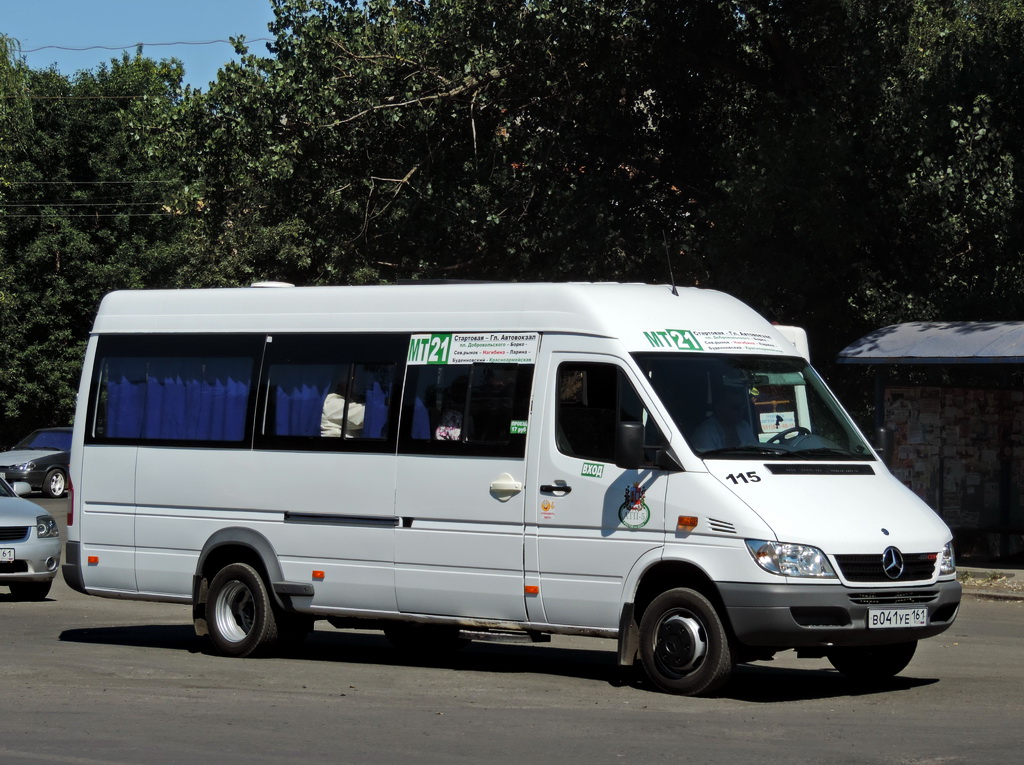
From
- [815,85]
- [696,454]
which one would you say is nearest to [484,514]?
[696,454]

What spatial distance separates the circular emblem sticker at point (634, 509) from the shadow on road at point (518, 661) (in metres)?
1.03

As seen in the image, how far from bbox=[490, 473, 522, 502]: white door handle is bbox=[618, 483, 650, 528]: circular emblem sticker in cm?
79

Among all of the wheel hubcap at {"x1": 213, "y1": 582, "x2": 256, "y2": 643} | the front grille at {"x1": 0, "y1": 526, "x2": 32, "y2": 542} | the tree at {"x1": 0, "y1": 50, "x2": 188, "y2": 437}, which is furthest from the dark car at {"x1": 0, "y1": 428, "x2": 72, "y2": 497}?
the wheel hubcap at {"x1": 213, "y1": 582, "x2": 256, "y2": 643}

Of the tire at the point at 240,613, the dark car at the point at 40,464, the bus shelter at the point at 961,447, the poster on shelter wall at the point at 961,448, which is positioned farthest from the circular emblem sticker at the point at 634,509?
the dark car at the point at 40,464

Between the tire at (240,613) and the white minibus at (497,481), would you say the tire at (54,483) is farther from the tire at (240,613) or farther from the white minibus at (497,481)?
the tire at (240,613)

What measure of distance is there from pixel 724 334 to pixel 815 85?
16.8 metres

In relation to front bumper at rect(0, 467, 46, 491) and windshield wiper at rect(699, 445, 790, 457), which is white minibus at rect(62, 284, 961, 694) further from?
front bumper at rect(0, 467, 46, 491)

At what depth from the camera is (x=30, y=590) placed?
57.1ft

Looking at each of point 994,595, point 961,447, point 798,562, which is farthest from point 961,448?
point 798,562

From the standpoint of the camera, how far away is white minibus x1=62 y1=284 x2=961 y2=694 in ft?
31.2

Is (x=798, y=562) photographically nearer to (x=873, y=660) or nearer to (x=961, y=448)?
(x=873, y=660)

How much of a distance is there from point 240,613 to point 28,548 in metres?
5.48

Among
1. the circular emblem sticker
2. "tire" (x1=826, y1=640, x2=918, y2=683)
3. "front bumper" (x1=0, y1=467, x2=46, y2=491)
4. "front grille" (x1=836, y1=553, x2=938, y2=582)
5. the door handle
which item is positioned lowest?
"tire" (x1=826, y1=640, x2=918, y2=683)

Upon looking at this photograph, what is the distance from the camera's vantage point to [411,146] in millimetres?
26422
